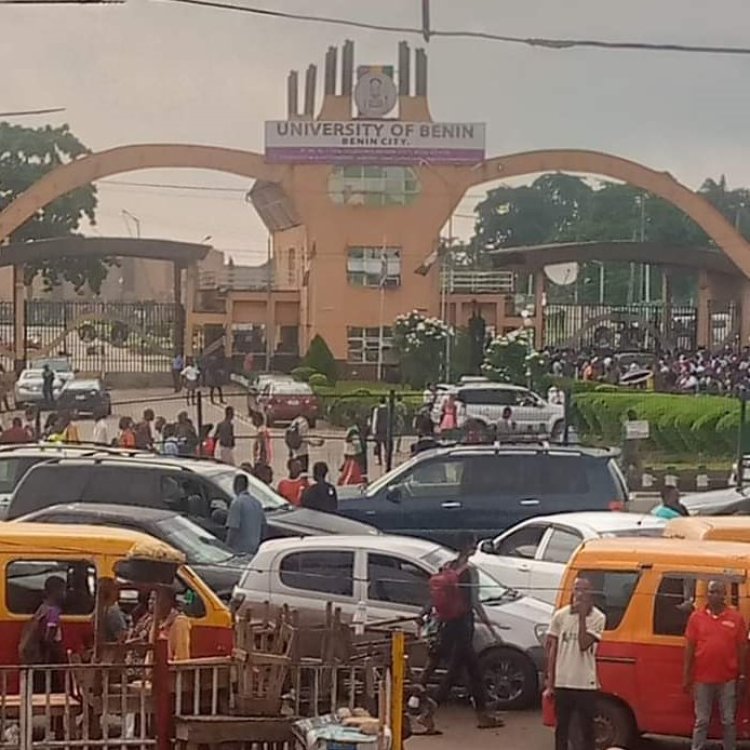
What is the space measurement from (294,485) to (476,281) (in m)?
5.34

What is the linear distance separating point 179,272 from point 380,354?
2.71 metres

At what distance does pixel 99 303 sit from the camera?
20.0 m

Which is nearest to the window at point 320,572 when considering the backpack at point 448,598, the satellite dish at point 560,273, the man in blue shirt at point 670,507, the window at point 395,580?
the window at point 395,580

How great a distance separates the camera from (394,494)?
14805 millimetres

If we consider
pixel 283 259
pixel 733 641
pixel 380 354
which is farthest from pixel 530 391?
pixel 733 641

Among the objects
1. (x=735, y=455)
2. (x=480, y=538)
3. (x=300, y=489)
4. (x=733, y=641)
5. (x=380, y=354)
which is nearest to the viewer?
(x=733, y=641)

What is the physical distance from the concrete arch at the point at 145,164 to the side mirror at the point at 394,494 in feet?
15.9

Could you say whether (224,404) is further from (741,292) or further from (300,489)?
(741,292)

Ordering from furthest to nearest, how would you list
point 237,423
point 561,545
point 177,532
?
point 237,423 → point 561,545 → point 177,532

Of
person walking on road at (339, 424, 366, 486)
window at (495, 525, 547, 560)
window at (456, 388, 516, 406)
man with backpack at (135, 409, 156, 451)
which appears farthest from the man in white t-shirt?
window at (456, 388, 516, 406)

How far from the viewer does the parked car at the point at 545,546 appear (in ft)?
38.0

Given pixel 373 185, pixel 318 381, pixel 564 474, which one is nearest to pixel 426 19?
pixel 373 185

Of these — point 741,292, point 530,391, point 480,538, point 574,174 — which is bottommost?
point 480,538

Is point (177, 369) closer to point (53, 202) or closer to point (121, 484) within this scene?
point (53, 202)
